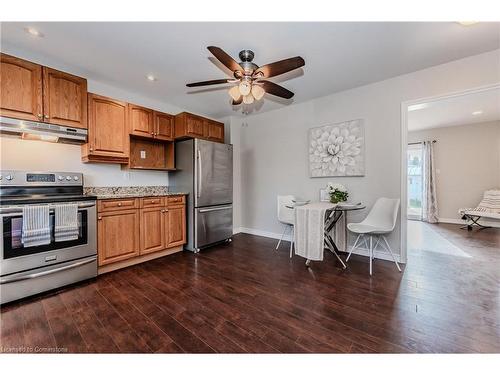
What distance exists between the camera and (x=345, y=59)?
2439 millimetres

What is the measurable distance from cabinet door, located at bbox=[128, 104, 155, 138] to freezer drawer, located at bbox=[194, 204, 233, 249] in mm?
1390

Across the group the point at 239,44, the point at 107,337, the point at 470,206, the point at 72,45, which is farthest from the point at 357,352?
the point at 470,206

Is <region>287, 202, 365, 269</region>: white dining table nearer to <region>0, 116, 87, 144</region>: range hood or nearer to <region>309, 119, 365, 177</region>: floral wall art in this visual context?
<region>309, 119, 365, 177</region>: floral wall art

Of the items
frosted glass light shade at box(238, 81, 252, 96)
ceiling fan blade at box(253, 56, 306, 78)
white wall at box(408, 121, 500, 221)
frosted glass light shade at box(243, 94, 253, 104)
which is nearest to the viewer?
ceiling fan blade at box(253, 56, 306, 78)

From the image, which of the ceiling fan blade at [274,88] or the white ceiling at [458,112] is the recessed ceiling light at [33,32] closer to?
the ceiling fan blade at [274,88]

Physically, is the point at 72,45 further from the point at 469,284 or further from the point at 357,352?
the point at 469,284

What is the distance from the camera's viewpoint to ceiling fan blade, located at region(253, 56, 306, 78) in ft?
6.00

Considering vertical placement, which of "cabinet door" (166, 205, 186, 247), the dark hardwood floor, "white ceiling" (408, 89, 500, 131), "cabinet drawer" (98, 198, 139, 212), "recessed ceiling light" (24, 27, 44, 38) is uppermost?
"white ceiling" (408, 89, 500, 131)

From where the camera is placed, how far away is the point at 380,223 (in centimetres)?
288

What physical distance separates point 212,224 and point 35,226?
2.11m

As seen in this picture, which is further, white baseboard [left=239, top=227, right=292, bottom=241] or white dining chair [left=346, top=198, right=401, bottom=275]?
white baseboard [left=239, top=227, right=292, bottom=241]

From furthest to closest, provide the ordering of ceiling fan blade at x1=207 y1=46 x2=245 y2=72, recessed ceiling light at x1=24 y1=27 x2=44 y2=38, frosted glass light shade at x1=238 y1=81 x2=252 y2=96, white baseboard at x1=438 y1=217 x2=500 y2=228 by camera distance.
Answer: white baseboard at x1=438 y1=217 x2=500 y2=228 < frosted glass light shade at x1=238 y1=81 x2=252 y2=96 < recessed ceiling light at x1=24 y1=27 x2=44 y2=38 < ceiling fan blade at x1=207 y1=46 x2=245 y2=72

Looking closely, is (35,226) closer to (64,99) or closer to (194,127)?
(64,99)

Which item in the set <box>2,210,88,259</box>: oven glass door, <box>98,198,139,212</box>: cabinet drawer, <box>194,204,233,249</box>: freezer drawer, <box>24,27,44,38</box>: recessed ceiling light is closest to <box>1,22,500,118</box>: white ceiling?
<box>24,27,44,38</box>: recessed ceiling light
